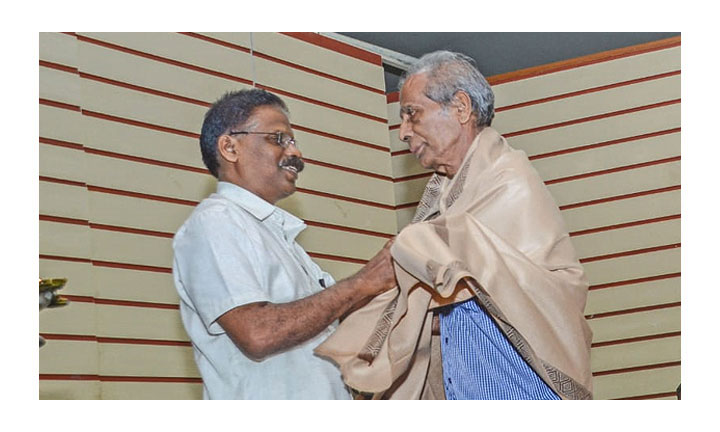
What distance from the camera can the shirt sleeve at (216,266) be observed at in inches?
159

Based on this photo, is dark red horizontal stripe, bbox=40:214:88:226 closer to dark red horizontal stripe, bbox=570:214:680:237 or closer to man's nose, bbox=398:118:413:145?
man's nose, bbox=398:118:413:145

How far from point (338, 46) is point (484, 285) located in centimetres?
232

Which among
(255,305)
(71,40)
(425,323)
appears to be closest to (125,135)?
(71,40)

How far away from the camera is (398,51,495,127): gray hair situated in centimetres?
425

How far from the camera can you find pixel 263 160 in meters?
4.42

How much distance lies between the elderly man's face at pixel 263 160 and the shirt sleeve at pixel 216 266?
242mm

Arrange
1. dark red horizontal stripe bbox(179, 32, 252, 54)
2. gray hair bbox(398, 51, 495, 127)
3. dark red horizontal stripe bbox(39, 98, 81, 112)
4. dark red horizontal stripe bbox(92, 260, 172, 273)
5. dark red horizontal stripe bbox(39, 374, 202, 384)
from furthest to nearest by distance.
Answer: dark red horizontal stripe bbox(179, 32, 252, 54)
dark red horizontal stripe bbox(92, 260, 172, 273)
dark red horizontal stripe bbox(39, 98, 81, 112)
dark red horizontal stripe bbox(39, 374, 202, 384)
gray hair bbox(398, 51, 495, 127)

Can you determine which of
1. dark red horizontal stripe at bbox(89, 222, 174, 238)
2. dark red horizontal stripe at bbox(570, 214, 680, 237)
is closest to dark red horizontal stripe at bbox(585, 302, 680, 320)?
dark red horizontal stripe at bbox(570, 214, 680, 237)

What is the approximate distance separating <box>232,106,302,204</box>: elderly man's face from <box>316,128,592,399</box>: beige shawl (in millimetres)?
552

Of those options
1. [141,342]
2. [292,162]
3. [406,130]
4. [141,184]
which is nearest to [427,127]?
[406,130]

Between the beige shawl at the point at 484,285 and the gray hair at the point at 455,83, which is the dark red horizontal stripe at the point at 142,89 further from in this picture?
the beige shawl at the point at 484,285

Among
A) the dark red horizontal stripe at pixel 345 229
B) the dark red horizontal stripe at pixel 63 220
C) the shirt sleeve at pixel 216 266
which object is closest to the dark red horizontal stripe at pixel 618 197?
the dark red horizontal stripe at pixel 345 229
